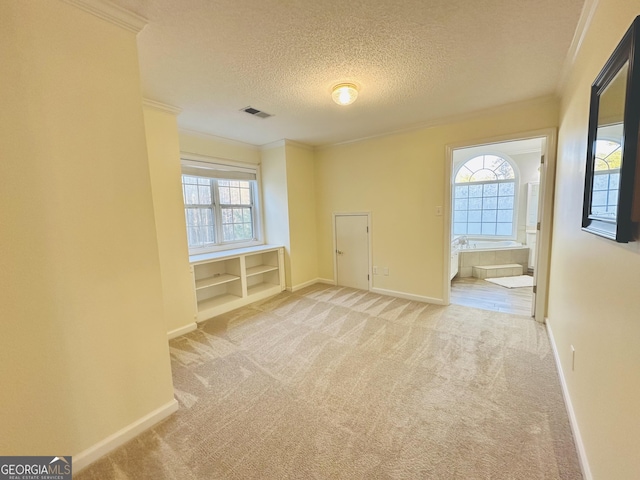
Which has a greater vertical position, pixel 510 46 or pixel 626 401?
pixel 510 46

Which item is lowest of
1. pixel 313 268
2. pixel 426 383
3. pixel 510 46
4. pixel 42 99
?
pixel 426 383

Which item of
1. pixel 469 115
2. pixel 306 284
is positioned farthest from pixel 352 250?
pixel 469 115

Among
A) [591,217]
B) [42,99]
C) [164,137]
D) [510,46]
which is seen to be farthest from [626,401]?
[164,137]

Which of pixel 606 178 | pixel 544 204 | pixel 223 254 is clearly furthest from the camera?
pixel 223 254

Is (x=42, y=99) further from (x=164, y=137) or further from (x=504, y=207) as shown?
(x=504, y=207)

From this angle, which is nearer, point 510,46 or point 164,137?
point 510,46

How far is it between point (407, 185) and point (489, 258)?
3.00 meters

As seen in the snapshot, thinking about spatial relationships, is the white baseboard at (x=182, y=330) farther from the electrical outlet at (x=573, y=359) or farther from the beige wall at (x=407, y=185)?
the electrical outlet at (x=573, y=359)

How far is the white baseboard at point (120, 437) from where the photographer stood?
4.63 ft

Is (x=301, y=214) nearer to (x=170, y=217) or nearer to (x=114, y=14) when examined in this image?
(x=170, y=217)

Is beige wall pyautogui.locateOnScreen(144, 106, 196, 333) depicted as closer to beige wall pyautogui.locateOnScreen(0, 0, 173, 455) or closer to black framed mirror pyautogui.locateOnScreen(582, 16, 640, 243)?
beige wall pyautogui.locateOnScreen(0, 0, 173, 455)

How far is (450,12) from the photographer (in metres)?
1.52

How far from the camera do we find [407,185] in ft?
12.2

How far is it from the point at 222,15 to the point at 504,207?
22.7ft
